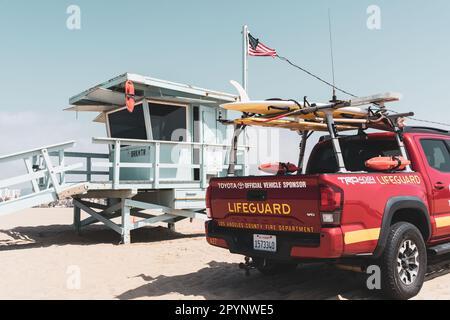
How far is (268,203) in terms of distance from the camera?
5.03 meters

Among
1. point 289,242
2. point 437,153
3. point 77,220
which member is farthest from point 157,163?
point 437,153

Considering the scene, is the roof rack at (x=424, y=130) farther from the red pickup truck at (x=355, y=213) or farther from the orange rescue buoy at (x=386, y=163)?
the orange rescue buoy at (x=386, y=163)

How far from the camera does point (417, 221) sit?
5.50 meters

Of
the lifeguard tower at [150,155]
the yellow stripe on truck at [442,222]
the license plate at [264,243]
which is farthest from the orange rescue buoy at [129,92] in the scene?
the yellow stripe on truck at [442,222]

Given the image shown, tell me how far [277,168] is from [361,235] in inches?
102

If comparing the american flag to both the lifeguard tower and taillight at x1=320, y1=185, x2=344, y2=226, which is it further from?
taillight at x1=320, y1=185, x2=344, y2=226

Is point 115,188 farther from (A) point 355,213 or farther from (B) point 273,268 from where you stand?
(A) point 355,213

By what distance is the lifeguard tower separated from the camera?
10.3 metres

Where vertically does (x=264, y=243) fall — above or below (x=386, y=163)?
below

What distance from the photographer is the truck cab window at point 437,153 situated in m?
5.87

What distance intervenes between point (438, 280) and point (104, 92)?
959 cm

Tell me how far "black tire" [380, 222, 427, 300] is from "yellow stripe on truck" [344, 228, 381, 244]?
29 centimetres

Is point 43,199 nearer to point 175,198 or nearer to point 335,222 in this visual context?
point 175,198
